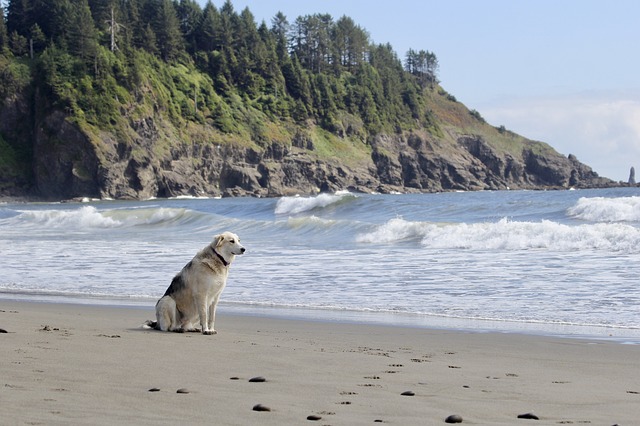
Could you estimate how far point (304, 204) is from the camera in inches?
1797

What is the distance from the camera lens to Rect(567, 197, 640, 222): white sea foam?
31.5 m

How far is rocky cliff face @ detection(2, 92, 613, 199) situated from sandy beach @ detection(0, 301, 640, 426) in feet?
250

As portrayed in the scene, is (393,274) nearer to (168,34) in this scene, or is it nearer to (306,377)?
(306,377)

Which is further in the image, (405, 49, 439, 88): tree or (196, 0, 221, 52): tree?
(405, 49, 439, 88): tree

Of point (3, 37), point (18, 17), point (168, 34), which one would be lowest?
point (3, 37)

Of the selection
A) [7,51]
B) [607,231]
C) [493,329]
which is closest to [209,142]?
[7,51]

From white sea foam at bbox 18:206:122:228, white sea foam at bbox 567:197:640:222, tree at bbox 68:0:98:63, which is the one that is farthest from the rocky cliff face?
white sea foam at bbox 567:197:640:222

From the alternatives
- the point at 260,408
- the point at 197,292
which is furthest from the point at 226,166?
the point at 260,408

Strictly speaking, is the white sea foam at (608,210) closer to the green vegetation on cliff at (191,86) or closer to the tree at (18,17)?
the green vegetation on cliff at (191,86)

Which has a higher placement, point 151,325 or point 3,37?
point 3,37

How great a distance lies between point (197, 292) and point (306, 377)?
331cm

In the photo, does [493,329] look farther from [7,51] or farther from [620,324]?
[7,51]

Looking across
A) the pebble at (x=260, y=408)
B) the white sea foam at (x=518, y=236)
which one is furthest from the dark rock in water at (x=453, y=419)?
the white sea foam at (x=518, y=236)

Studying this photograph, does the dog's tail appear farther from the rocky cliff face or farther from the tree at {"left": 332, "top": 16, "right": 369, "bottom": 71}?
the tree at {"left": 332, "top": 16, "right": 369, "bottom": 71}
